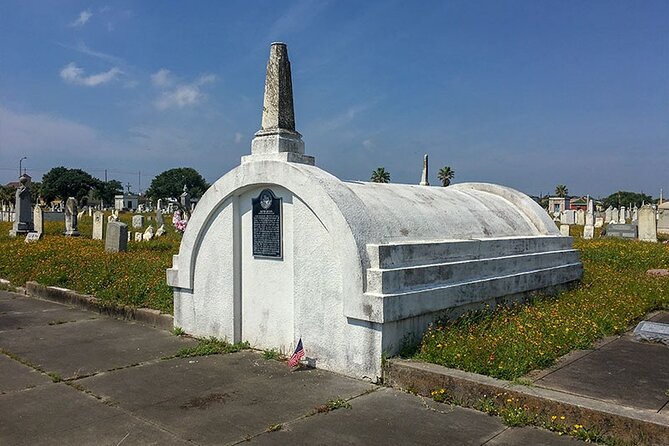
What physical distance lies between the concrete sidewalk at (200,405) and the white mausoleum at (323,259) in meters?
0.48

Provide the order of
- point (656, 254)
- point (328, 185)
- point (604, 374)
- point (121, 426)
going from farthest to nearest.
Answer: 1. point (656, 254)
2. point (328, 185)
3. point (604, 374)
4. point (121, 426)

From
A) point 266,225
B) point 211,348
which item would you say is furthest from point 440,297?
point 211,348

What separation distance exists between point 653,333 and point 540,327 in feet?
4.29

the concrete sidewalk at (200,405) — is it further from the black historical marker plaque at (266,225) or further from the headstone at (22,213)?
the headstone at (22,213)

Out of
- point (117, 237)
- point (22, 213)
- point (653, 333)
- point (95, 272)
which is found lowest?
point (653, 333)

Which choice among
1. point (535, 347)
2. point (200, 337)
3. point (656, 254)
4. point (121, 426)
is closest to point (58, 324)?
point (200, 337)

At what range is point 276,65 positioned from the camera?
22.1 feet

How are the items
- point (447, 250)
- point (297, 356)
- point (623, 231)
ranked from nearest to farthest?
point (297, 356), point (447, 250), point (623, 231)

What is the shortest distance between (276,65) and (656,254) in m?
11.9

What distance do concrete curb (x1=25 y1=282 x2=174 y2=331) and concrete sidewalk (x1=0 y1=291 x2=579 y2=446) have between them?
106cm

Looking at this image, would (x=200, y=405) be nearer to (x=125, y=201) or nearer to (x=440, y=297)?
(x=440, y=297)

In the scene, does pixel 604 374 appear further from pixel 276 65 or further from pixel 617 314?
pixel 276 65

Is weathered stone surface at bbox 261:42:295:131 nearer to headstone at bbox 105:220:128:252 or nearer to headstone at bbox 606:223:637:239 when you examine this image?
headstone at bbox 105:220:128:252

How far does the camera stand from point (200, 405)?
15.3ft
